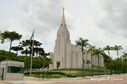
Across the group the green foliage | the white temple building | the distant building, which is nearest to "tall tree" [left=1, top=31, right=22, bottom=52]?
the green foliage

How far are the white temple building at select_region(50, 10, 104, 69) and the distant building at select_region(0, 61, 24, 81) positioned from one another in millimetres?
41755

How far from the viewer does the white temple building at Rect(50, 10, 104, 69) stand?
89.8 meters

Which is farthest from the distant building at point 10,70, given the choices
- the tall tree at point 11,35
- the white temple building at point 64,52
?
the white temple building at point 64,52

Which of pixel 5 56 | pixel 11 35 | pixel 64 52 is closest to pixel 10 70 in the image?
pixel 11 35

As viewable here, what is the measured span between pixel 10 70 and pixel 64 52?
44.8 metres

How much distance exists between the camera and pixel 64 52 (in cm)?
9031

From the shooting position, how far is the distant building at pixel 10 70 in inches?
1820

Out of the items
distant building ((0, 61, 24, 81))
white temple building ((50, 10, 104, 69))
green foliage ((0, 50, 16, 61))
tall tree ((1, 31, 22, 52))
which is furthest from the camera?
white temple building ((50, 10, 104, 69))

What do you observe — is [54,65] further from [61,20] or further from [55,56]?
[61,20]

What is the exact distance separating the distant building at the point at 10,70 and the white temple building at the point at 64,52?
41.8m

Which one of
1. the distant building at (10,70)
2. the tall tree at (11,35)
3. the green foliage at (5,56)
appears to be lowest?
the distant building at (10,70)

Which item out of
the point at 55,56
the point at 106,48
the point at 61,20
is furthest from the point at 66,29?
the point at 106,48

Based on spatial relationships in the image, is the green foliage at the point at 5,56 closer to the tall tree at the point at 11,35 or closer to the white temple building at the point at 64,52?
the tall tree at the point at 11,35

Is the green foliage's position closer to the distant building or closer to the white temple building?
the white temple building
